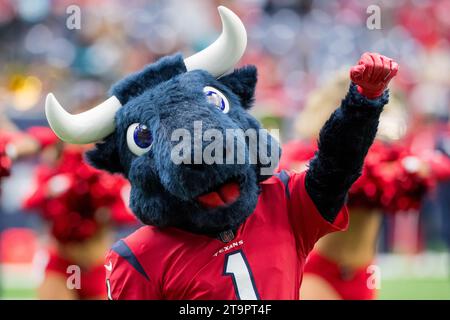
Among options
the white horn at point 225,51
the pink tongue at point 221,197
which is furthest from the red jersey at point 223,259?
the white horn at point 225,51

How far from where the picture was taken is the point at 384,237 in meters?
8.60

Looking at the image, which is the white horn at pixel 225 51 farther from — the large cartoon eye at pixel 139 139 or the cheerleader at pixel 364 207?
the cheerleader at pixel 364 207

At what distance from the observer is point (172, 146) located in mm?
2441

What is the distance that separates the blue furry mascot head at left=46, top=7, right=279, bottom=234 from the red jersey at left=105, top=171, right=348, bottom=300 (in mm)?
70

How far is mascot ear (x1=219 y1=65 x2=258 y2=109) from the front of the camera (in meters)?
2.77

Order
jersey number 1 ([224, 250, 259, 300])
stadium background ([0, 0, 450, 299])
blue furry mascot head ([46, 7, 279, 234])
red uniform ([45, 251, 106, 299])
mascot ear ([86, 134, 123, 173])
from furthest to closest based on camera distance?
stadium background ([0, 0, 450, 299]) → red uniform ([45, 251, 106, 299]) → mascot ear ([86, 134, 123, 173]) → jersey number 1 ([224, 250, 259, 300]) → blue furry mascot head ([46, 7, 279, 234])

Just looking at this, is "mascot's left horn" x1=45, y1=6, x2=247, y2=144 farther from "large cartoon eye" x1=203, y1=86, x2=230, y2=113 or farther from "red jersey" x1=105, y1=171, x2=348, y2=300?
"red jersey" x1=105, y1=171, x2=348, y2=300

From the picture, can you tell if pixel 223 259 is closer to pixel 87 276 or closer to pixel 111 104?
pixel 111 104

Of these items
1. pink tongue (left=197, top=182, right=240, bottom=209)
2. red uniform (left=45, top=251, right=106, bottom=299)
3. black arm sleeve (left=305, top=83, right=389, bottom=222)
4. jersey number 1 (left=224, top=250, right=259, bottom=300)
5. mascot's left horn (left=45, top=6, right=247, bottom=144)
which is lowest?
red uniform (left=45, top=251, right=106, bottom=299)

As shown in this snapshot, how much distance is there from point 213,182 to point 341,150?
0.42 m

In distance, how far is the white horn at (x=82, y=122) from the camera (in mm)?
2578

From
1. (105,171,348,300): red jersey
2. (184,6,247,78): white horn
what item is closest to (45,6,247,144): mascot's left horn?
(184,6,247,78): white horn

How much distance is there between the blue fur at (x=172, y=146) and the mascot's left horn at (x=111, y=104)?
0.11 ft
